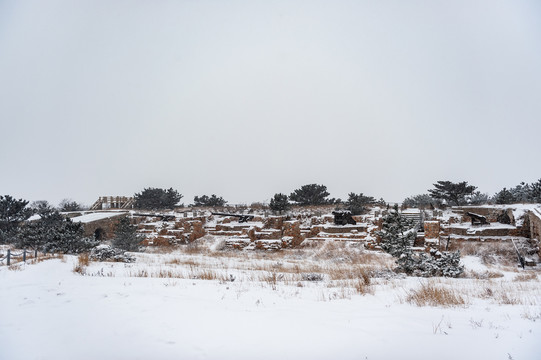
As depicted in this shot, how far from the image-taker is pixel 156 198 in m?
30.4

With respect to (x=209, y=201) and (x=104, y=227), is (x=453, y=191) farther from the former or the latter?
(x=104, y=227)

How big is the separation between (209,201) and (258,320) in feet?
89.1

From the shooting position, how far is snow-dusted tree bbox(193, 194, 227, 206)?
30.4m

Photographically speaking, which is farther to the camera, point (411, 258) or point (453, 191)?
point (453, 191)

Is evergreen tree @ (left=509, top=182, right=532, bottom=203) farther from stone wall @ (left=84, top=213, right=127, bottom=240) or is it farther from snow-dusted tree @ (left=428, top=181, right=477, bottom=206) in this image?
stone wall @ (left=84, top=213, right=127, bottom=240)

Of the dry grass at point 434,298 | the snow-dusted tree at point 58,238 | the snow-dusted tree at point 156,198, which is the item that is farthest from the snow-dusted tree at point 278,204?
the dry grass at point 434,298

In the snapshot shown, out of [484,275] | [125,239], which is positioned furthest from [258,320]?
[125,239]

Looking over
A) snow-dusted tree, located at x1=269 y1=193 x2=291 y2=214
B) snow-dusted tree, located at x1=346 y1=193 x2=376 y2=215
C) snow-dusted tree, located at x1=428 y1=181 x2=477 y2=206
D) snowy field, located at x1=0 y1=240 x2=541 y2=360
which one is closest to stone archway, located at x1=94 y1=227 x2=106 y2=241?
snow-dusted tree, located at x1=269 y1=193 x2=291 y2=214

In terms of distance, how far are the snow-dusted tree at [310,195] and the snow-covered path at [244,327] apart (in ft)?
72.6

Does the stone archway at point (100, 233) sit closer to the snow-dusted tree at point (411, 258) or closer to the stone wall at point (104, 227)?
the stone wall at point (104, 227)

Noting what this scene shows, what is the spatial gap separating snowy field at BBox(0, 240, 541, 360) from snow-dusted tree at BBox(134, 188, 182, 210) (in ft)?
78.3

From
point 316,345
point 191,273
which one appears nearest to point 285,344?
point 316,345

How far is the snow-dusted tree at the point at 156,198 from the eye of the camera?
29.8m

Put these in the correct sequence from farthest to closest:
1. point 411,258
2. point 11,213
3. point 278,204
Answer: point 278,204, point 11,213, point 411,258
